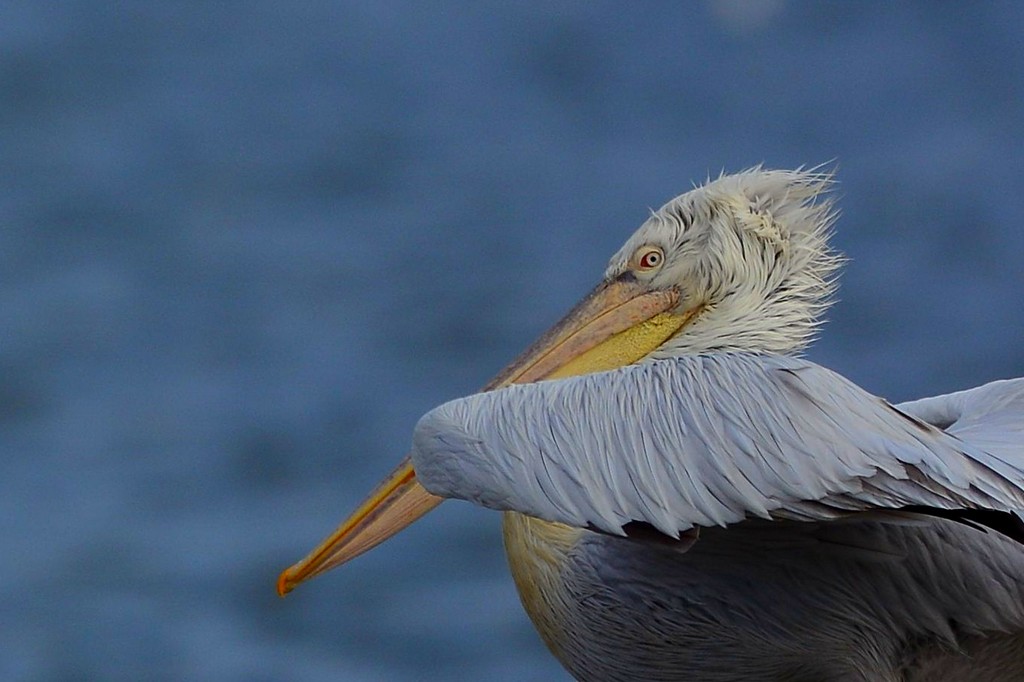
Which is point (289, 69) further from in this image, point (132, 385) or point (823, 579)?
point (823, 579)

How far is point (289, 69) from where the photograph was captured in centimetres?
1030

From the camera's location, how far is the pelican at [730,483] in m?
2.59

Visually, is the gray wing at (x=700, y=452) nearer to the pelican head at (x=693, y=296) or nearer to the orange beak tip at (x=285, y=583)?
the pelican head at (x=693, y=296)

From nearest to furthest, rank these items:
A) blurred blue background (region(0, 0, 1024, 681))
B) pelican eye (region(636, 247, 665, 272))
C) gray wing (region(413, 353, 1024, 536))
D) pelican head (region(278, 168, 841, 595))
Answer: gray wing (region(413, 353, 1024, 536))
pelican head (region(278, 168, 841, 595))
pelican eye (region(636, 247, 665, 272))
blurred blue background (region(0, 0, 1024, 681))

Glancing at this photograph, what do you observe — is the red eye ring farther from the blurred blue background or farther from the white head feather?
the blurred blue background

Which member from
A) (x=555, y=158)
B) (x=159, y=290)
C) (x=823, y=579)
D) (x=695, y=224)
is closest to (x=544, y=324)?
(x=555, y=158)

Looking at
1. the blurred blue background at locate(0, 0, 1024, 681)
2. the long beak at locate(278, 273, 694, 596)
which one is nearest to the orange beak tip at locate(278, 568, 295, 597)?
the long beak at locate(278, 273, 694, 596)

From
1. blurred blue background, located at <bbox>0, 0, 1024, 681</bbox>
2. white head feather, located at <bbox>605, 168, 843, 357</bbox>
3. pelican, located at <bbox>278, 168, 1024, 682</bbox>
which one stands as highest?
blurred blue background, located at <bbox>0, 0, 1024, 681</bbox>

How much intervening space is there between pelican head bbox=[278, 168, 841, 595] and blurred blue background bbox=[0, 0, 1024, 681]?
3.93m

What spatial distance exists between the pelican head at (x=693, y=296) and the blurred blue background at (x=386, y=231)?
12.9 feet

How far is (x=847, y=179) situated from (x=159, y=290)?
3.60 metres

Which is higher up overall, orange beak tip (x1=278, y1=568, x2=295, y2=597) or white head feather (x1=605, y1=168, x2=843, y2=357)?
white head feather (x1=605, y1=168, x2=843, y2=357)

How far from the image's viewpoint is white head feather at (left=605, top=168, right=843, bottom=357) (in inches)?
134

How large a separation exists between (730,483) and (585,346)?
1016 mm
